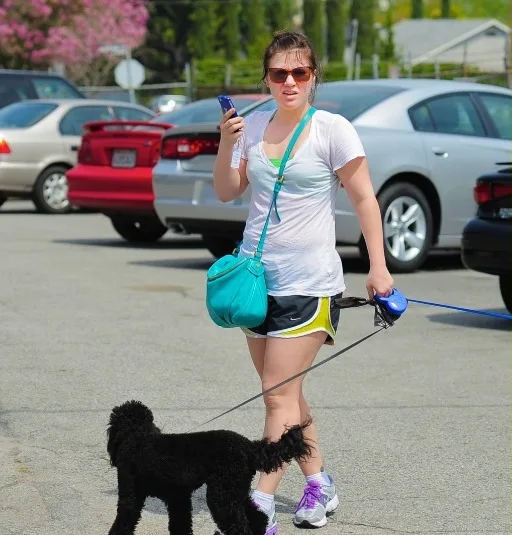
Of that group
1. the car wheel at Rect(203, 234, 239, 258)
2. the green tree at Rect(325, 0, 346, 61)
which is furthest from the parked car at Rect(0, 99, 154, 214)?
the green tree at Rect(325, 0, 346, 61)

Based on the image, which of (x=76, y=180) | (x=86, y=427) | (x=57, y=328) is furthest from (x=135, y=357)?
(x=76, y=180)

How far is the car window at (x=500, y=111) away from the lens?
1291 cm

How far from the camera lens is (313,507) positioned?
5027 mm

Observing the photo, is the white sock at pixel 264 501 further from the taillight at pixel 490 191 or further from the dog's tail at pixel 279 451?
the taillight at pixel 490 191

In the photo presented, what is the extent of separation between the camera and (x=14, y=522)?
5047 millimetres

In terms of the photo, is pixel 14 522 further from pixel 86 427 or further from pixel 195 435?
pixel 86 427

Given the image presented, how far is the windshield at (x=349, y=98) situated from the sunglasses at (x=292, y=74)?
7.27m

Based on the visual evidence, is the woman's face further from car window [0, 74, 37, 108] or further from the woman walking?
car window [0, 74, 37, 108]

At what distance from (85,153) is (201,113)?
1.63 meters

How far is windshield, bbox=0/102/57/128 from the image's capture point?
19203mm

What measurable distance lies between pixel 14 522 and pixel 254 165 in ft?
5.08

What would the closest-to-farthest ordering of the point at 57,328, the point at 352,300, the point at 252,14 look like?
1. the point at 352,300
2. the point at 57,328
3. the point at 252,14

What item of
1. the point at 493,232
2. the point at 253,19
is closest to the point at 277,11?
the point at 253,19

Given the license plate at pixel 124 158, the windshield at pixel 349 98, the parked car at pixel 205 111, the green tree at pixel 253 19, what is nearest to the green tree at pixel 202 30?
the green tree at pixel 253 19
